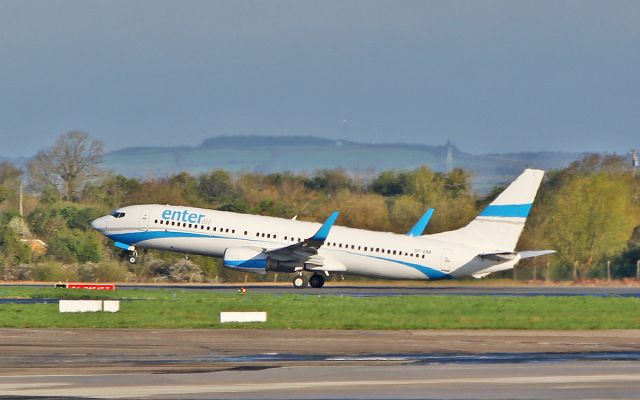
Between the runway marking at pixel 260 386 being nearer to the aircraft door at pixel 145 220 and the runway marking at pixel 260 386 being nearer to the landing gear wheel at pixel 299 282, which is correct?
the landing gear wheel at pixel 299 282

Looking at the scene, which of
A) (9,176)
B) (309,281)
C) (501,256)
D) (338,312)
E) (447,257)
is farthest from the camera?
(9,176)

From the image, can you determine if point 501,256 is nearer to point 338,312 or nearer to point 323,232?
point 323,232

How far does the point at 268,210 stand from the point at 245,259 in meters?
25.5

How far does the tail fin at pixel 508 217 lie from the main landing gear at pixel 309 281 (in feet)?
24.4

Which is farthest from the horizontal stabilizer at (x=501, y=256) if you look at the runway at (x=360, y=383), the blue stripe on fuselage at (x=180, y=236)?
the runway at (x=360, y=383)

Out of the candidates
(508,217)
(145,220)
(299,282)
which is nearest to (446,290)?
(508,217)

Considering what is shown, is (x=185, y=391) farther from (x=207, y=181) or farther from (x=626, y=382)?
(x=207, y=181)

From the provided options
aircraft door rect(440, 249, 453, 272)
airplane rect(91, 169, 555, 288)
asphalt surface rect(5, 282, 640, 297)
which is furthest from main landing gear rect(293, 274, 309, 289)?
aircraft door rect(440, 249, 453, 272)

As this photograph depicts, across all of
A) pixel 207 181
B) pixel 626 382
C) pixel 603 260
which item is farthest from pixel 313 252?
pixel 207 181

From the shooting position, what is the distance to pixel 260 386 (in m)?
24.0

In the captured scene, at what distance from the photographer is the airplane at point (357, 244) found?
203 feet

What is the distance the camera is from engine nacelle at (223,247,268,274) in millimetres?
60969

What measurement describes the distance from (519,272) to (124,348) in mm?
41163

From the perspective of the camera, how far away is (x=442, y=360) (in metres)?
29.1
